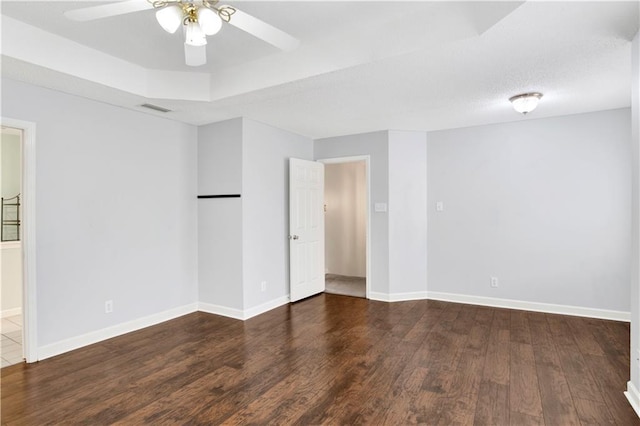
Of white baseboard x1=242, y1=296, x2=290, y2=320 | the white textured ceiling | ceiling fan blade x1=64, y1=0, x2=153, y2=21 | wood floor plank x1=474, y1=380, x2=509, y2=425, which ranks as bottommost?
wood floor plank x1=474, y1=380, x2=509, y2=425

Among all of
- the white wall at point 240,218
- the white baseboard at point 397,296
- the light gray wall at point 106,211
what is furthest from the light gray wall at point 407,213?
the light gray wall at point 106,211

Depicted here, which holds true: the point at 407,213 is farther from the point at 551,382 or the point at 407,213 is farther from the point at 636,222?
the point at 636,222

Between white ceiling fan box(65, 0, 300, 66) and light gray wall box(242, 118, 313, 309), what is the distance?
2.21 m

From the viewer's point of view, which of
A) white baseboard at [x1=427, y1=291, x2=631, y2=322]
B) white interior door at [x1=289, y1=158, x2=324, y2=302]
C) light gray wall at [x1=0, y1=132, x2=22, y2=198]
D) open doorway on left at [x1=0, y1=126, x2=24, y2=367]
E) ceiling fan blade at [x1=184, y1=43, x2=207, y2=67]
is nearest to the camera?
ceiling fan blade at [x1=184, y1=43, x2=207, y2=67]

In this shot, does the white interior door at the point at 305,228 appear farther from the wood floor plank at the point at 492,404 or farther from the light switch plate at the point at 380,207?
the wood floor plank at the point at 492,404

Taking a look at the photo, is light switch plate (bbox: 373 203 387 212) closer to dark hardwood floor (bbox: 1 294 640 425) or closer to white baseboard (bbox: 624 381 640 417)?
dark hardwood floor (bbox: 1 294 640 425)

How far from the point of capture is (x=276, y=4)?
224 cm

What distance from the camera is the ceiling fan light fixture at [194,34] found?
1856 mm

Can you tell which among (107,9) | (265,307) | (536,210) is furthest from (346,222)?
(107,9)

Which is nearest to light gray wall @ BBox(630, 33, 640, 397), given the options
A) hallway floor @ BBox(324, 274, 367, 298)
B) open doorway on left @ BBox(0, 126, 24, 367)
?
hallway floor @ BBox(324, 274, 367, 298)

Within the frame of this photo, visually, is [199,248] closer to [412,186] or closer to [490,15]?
[412,186]

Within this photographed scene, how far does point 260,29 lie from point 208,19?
271 mm

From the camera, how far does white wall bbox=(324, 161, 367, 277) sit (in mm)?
6492

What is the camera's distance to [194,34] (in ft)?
6.15
